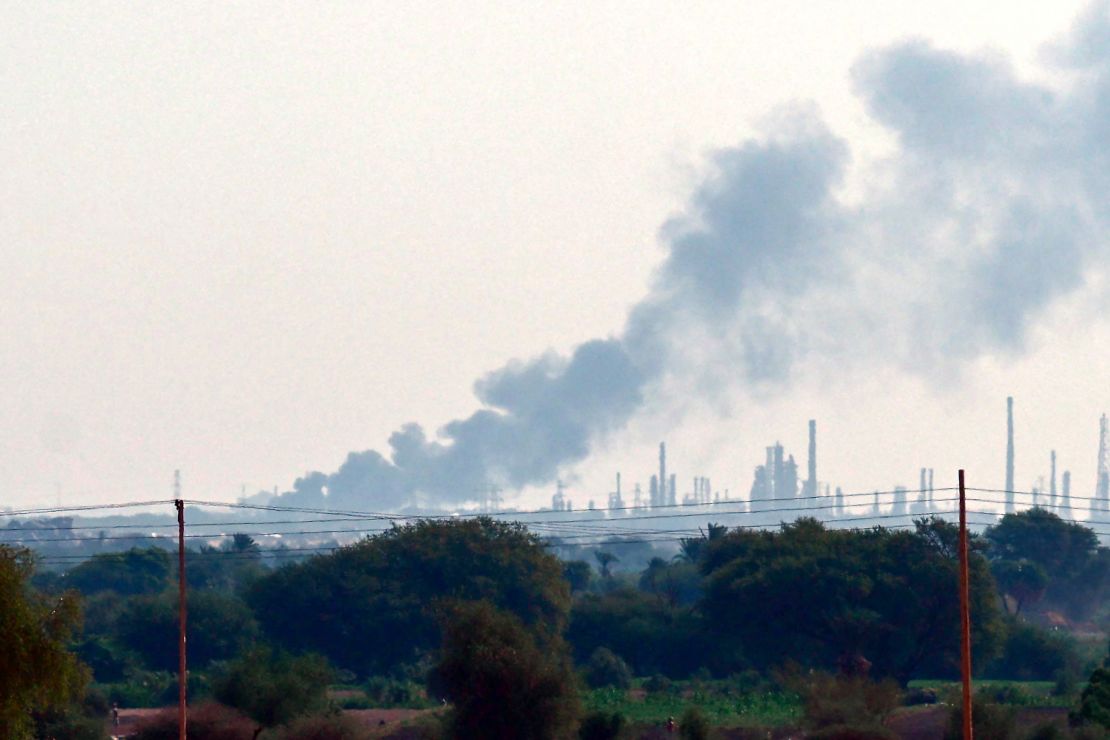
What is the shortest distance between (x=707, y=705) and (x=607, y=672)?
15182 mm

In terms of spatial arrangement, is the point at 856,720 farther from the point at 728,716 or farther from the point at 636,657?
the point at 636,657

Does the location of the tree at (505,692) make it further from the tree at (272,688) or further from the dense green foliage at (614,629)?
the tree at (272,688)

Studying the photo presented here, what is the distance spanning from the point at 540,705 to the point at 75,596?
20.9 meters

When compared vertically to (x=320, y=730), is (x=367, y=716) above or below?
below

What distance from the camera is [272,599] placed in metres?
108

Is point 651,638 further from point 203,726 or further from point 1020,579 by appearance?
point 1020,579

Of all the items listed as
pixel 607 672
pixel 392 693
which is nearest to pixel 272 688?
pixel 392 693

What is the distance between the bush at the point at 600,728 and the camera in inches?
2594

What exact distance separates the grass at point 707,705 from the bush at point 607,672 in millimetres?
3473

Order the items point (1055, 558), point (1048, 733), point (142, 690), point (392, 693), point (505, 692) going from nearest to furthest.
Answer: point (1048, 733), point (505, 692), point (392, 693), point (142, 690), point (1055, 558)

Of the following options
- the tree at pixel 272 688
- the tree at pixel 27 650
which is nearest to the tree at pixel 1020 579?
the tree at pixel 272 688

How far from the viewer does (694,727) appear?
212 ft

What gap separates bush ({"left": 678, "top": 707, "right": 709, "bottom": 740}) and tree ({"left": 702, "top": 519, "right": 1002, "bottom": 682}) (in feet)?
89.8

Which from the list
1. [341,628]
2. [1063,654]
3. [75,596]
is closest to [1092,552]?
[1063,654]
